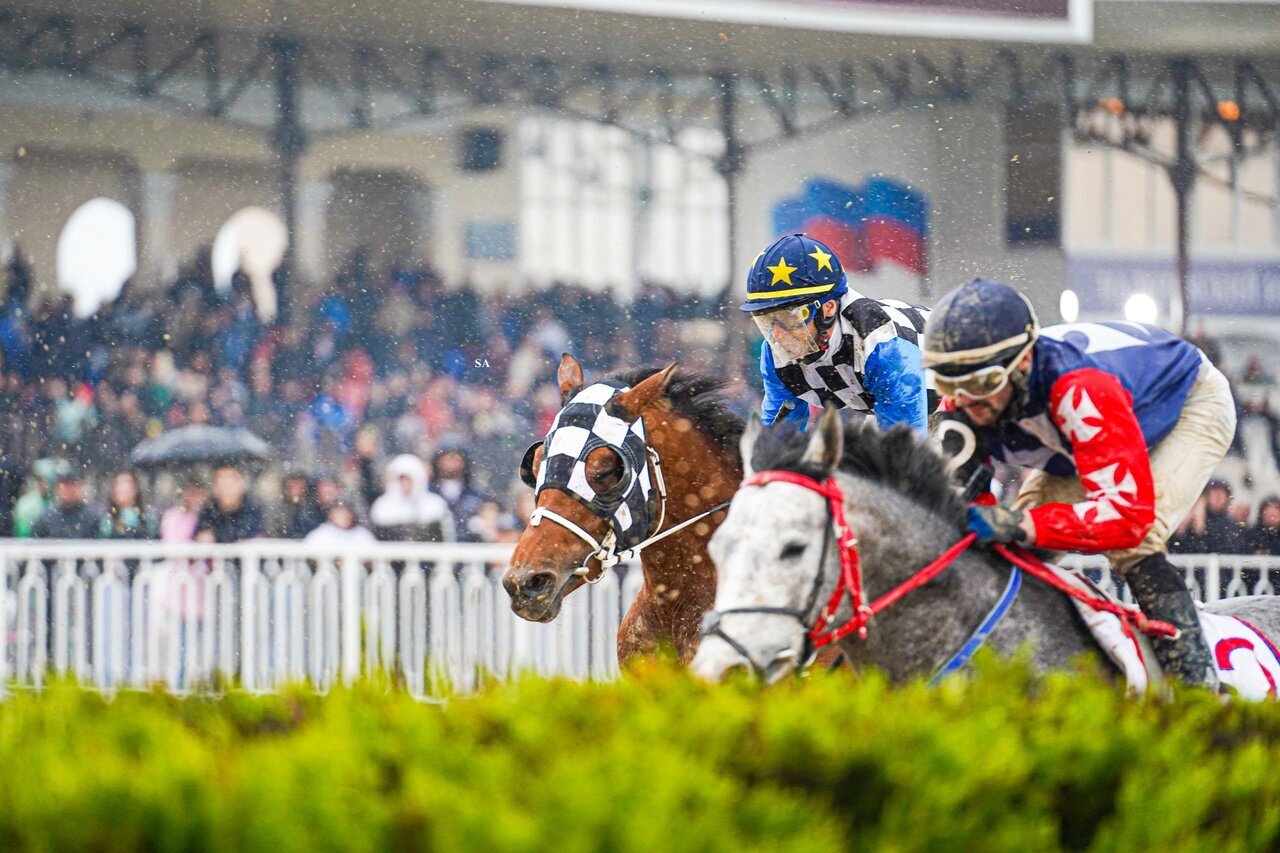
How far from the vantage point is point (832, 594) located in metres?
2.56

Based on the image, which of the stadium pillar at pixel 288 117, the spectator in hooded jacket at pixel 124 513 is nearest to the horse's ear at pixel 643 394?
the spectator in hooded jacket at pixel 124 513

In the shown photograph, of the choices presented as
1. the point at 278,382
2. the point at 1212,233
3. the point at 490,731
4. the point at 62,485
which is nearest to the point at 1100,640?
the point at 490,731

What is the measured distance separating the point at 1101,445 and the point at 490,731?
146 cm

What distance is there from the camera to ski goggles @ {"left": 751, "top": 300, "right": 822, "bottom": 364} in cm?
377

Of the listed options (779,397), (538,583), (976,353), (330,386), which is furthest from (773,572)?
(330,386)

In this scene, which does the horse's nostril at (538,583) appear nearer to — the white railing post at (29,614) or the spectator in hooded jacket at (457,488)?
the white railing post at (29,614)

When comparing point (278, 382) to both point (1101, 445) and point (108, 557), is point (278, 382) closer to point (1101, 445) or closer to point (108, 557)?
point (108, 557)

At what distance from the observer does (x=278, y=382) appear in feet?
34.9

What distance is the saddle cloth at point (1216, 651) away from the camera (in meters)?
2.82

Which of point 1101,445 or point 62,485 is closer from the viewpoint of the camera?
point 1101,445

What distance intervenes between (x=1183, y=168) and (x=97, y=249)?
839cm

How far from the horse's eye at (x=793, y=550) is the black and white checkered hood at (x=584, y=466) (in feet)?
3.85

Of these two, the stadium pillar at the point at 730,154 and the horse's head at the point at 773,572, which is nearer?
the horse's head at the point at 773,572

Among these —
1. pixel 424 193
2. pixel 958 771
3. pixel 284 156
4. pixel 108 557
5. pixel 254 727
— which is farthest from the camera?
pixel 424 193
